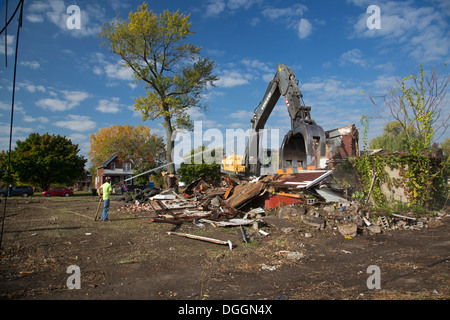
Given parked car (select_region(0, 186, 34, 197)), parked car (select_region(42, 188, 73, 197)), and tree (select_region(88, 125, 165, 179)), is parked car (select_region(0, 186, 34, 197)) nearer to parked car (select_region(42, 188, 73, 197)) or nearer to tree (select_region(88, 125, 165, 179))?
parked car (select_region(42, 188, 73, 197))

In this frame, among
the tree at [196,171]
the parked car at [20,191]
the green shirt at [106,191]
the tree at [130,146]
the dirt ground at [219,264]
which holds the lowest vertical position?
the dirt ground at [219,264]

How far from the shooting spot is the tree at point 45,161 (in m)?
31.2

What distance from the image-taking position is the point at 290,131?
12.8 m

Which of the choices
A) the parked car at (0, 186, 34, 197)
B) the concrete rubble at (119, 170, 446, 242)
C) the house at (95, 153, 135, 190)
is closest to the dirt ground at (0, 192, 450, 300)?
the concrete rubble at (119, 170, 446, 242)

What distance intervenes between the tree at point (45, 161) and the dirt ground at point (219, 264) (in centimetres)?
2804

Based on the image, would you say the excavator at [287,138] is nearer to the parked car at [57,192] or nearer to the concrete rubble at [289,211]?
the concrete rubble at [289,211]

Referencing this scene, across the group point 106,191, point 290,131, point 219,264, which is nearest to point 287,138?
point 290,131

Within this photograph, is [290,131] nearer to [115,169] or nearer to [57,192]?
[57,192]

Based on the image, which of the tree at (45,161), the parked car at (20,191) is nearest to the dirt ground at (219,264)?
the parked car at (20,191)

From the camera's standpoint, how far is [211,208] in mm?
11219

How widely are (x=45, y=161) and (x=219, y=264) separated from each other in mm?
34417

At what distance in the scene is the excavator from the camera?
11109mm

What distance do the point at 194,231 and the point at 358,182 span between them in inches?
293

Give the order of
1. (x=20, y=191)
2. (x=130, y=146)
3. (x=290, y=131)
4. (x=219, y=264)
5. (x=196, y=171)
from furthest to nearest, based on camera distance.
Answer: (x=130, y=146) < (x=196, y=171) < (x=20, y=191) < (x=290, y=131) < (x=219, y=264)
